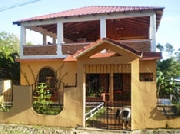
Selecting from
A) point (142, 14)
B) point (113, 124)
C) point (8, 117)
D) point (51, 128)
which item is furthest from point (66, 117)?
point (142, 14)

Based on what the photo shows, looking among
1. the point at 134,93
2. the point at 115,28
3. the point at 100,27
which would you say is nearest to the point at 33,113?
the point at 134,93

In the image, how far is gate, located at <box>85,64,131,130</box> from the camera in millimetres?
8617

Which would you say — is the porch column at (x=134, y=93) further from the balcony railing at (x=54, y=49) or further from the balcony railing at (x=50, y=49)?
the balcony railing at (x=50, y=49)

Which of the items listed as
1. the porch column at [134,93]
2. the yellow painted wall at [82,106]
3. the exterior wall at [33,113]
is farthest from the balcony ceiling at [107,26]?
the porch column at [134,93]

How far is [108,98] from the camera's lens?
42.4 feet

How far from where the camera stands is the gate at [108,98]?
862 centimetres

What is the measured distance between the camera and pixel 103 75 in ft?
47.5

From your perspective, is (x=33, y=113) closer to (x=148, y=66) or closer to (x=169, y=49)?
(x=148, y=66)

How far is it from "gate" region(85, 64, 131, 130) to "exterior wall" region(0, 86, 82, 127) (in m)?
0.69

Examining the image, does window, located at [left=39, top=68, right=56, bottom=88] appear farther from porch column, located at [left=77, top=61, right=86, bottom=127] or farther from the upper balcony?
porch column, located at [left=77, top=61, right=86, bottom=127]

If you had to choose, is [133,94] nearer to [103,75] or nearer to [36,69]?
[103,75]

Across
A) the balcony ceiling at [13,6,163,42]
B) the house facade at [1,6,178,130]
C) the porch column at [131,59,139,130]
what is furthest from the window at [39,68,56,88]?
the porch column at [131,59,139,130]

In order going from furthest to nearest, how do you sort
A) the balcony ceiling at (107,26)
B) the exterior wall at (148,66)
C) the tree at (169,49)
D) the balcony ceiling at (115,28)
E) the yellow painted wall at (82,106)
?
the tree at (169,49) < the balcony ceiling at (115,28) < the balcony ceiling at (107,26) < the exterior wall at (148,66) < the yellow painted wall at (82,106)

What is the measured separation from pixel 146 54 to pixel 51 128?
258 inches
